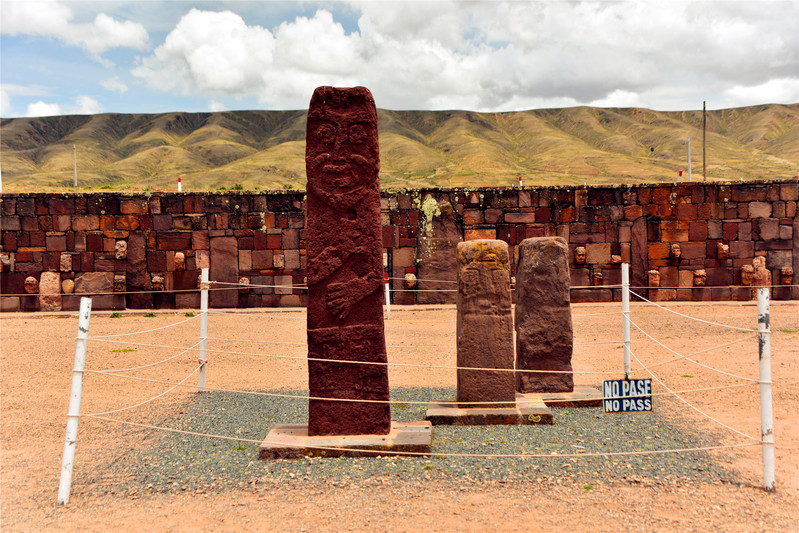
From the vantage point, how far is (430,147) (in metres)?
82.2

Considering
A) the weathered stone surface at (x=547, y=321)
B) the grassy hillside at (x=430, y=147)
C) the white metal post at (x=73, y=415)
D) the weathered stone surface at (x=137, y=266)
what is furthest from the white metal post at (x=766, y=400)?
the grassy hillside at (x=430, y=147)

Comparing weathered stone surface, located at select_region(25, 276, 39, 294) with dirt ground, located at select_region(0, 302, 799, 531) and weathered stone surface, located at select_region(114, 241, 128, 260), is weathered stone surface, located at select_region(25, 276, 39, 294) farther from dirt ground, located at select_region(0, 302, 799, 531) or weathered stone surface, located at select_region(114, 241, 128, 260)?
dirt ground, located at select_region(0, 302, 799, 531)

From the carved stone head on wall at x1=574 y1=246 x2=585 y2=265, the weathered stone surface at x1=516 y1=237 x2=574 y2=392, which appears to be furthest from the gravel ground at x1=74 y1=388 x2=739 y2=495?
the carved stone head on wall at x1=574 y1=246 x2=585 y2=265

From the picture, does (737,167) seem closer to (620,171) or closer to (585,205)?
(620,171)

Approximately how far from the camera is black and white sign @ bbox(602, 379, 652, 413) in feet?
15.9

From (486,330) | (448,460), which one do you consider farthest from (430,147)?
(448,460)

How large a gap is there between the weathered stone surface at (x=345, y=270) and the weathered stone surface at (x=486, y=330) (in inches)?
47.1

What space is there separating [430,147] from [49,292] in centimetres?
7123

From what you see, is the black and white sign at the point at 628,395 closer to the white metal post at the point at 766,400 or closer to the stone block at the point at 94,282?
the white metal post at the point at 766,400

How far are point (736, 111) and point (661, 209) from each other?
10998 centimetres

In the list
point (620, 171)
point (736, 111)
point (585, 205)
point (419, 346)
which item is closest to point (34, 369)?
point (419, 346)

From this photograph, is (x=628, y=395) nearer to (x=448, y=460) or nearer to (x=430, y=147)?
(x=448, y=460)

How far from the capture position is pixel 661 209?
14180 millimetres

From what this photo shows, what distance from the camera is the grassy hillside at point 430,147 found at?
59.2m
